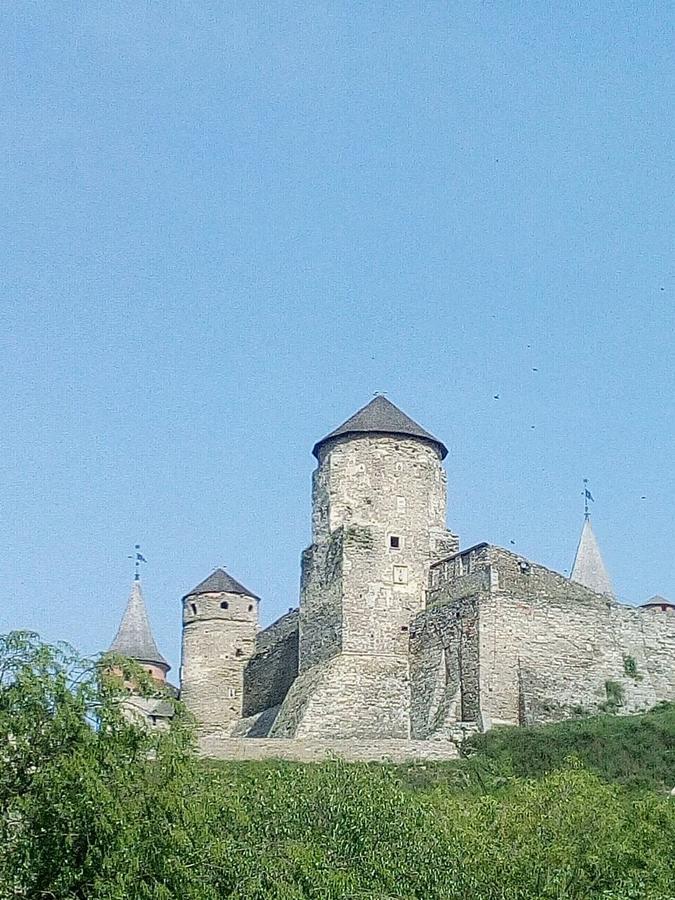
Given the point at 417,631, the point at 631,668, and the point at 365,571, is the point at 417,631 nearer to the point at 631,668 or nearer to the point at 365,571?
the point at 365,571

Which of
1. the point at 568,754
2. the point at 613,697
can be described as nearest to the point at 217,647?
the point at 613,697

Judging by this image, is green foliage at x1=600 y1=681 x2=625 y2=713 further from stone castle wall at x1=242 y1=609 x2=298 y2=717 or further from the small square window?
stone castle wall at x1=242 y1=609 x2=298 y2=717

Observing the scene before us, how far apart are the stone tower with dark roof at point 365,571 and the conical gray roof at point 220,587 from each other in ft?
24.1

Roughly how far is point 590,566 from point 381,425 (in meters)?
17.4

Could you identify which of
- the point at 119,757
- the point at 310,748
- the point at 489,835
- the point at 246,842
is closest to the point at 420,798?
the point at 489,835

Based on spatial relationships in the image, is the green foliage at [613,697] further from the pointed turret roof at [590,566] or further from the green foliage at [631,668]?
the pointed turret roof at [590,566]

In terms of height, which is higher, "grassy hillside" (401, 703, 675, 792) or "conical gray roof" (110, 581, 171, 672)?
"conical gray roof" (110, 581, 171, 672)

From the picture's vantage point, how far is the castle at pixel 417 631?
43.0 meters

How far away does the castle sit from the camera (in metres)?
43.0

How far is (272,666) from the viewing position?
5206cm

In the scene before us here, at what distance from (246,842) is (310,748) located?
62.9 ft

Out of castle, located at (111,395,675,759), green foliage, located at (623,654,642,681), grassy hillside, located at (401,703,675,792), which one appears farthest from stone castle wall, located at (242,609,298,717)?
grassy hillside, located at (401,703,675,792)

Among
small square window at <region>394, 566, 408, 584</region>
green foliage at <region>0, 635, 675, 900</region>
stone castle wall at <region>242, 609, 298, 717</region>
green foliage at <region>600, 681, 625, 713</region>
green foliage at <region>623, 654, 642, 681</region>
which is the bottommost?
green foliage at <region>0, 635, 675, 900</region>

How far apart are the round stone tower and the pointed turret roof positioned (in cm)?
1394
